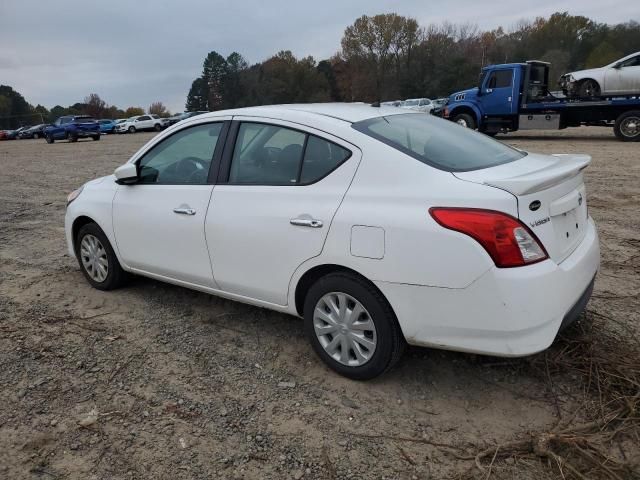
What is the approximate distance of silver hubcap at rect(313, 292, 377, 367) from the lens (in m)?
2.95

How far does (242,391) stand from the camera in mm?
3094

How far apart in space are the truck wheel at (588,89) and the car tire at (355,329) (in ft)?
54.7

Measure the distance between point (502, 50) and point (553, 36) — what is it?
5.90m

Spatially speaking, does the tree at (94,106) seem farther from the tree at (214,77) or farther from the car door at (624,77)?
the car door at (624,77)

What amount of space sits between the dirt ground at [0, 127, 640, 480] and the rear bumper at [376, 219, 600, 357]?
0.43m

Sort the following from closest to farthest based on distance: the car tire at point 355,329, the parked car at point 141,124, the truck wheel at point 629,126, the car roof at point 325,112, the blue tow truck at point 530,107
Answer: the car tire at point 355,329
the car roof at point 325,112
the truck wheel at point 629,126
the blue tow truck at point 530,107
the parked car at point 141,124

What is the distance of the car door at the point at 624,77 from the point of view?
15.9m

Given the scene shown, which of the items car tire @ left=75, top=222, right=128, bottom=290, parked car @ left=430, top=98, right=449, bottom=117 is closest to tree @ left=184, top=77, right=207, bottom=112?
parked car @ left=430, top=98, right=449, bottom=117

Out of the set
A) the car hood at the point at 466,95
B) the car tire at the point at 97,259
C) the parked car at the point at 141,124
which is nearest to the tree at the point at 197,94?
the parked car at the point at 141,124

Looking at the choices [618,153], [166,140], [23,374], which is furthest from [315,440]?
Result: [618,153]

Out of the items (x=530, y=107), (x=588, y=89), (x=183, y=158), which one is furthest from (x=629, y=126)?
(x=183, y=158)

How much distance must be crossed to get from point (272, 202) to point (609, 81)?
658 inches

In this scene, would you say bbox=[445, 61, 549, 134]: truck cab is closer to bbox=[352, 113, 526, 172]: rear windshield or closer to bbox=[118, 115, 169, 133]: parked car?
bbox=[352, 113, 526, 172]: rear windshield

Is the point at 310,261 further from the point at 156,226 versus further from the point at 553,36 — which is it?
the point at 553,36
